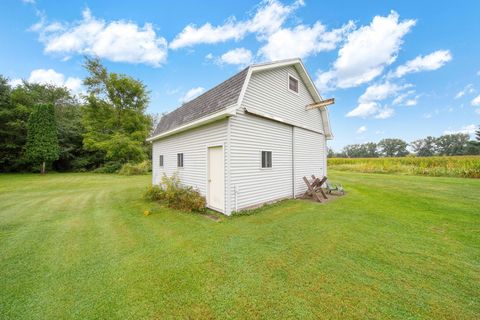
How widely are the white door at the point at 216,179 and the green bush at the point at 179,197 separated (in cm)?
37

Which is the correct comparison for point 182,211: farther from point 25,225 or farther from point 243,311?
point 243,311

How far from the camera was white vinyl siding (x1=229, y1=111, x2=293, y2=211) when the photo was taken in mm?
5902

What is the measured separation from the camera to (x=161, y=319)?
2055 millimetres

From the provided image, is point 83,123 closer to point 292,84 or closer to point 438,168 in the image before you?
point 292,84

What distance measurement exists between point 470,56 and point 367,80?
5747 mm

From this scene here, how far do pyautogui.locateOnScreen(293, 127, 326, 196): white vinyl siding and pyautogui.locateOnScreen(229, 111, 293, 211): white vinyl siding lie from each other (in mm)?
599

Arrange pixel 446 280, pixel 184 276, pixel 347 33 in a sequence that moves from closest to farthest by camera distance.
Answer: pixel 446 280, pixel 184 276, pixel 347 33

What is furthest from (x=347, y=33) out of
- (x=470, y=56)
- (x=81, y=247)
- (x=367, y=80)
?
(x=81, y=247)

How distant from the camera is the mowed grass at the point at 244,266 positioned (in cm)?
222

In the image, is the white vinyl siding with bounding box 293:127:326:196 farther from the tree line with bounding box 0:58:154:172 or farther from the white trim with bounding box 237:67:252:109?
the tree line with bounding box 0:58:154:172

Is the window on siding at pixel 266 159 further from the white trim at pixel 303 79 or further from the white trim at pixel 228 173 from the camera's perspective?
the white trim at pixel 303 79

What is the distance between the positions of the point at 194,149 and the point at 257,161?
8.95ft

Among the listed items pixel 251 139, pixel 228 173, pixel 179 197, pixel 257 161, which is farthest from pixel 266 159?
pixel 179 197

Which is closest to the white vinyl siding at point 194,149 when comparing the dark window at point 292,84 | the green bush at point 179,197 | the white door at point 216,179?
the white door at point 216,179
